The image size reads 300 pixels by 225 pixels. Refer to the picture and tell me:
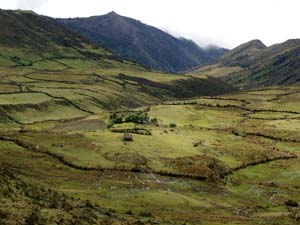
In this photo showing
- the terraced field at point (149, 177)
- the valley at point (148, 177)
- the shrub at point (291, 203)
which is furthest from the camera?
the shrub at point (291, 203)

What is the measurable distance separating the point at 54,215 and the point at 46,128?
4256 inches

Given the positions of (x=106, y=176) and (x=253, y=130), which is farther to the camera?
(x=253, y=130)

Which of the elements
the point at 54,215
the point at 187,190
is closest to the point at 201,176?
the point at 187,190

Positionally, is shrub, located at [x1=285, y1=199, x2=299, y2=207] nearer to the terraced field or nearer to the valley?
the terraced field

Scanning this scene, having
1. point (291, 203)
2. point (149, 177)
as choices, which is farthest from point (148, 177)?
point (291, 203)

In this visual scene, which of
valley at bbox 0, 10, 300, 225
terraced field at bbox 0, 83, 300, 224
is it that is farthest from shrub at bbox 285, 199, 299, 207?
valley at bbox 0, 10, 300, 225

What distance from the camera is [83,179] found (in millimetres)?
79938

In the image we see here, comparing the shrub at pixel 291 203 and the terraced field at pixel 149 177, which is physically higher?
the terraced field at pixel 149 177

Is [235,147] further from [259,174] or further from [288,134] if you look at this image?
[288,134]

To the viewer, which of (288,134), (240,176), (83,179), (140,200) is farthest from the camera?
(288,134)

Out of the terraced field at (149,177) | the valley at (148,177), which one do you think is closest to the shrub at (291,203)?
the terraced field at (149,177)

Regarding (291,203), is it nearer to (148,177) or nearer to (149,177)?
(149,177)

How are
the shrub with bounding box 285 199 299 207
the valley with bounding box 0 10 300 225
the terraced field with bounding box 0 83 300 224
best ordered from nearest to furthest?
the valley with bounding box 0 10 300 225 < the terraced field with bounding box 0 83 300 224 < the shrub with bounding box 285 199 299 207

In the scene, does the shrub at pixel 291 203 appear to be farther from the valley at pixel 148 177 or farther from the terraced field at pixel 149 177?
the valley at pixel 148 177
